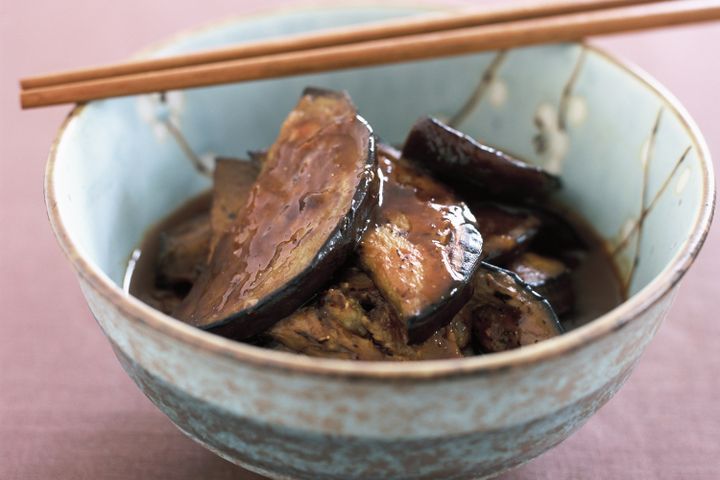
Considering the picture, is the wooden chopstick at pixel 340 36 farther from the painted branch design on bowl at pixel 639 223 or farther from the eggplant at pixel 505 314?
the eggplant at pixel 505 314

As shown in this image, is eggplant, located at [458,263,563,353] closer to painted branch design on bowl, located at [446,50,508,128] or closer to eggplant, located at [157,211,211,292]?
eggplant, located at [157,211,211,292]

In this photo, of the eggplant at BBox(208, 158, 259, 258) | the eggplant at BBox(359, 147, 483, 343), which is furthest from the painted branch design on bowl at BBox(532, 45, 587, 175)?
the eggplant at BBox(208, 158, 259, 258)

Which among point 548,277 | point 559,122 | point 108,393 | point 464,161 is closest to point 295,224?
point 464,161

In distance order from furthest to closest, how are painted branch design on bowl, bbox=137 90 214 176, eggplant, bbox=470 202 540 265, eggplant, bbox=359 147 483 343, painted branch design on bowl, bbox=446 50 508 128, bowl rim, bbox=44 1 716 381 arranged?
painted branch design on bowl, bbox=446 50 508 128 < painted branch design on bowl, bbox=137 90 214 176 < eggplant, bbox=470 202 540 265 < eggplant, bbox=359 147 483 343 < bowl rim, bbox=44 1 716 381

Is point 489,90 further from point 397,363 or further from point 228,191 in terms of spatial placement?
point 397,363

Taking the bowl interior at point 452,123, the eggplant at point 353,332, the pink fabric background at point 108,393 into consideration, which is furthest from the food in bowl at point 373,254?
the pink fabric background at point 108,393

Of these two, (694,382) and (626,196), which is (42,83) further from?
(694,382)

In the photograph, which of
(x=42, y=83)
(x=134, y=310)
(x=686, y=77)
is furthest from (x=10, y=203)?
(x=686, y=77)
